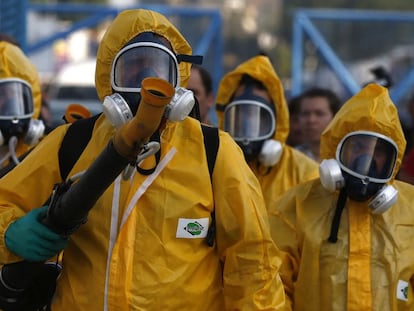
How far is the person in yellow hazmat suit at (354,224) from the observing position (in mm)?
3535

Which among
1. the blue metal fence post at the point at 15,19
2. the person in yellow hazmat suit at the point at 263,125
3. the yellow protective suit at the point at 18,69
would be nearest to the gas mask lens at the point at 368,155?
the person in yellow hazmat suit at the point at 263,125

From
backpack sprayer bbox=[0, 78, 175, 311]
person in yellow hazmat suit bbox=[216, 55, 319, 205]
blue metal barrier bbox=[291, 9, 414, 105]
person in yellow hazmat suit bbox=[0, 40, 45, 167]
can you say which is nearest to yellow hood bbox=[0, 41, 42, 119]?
person in yellow hazmat suit bbox=[0, 40, 45, 167]

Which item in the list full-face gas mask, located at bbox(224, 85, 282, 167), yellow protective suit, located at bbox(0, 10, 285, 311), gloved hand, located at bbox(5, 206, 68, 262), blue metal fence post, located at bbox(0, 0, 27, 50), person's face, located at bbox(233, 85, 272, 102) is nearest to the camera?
gloved hand, located at bbox(5, 206, 68, 262)

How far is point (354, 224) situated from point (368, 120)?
1.43 ft

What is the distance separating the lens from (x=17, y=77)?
4.71 metres

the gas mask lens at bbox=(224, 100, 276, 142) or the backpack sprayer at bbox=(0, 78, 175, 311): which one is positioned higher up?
the backpack sprayer at bbox=(0, 78, 175, 311)

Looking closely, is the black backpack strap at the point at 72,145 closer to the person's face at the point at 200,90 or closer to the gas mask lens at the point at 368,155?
the gas mask lens at the point at 368,155

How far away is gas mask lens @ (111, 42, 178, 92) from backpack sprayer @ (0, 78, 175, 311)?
31 cm

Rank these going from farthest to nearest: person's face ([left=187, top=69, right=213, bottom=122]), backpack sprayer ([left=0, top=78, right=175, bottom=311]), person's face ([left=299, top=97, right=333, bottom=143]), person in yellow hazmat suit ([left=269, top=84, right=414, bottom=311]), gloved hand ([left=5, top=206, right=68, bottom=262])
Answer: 1. person's face ([left=299, top=97, right=333, bottom=143])
2. person's face ([left=187, top=69, right=213, bottom=122])
3. person in yellow hazmat suit ([left=269, top=84, right=414, bottom=311])
4. gloved hand ([left=5, top=206, right=68, bottom=262])
5. backpack sprayer ([left=0, top=78, right=175, bottom=311])

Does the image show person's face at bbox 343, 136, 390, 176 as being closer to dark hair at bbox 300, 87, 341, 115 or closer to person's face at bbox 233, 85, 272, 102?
person's face at bbox 233, 85, 272, 102

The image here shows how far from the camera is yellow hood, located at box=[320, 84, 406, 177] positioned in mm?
3736

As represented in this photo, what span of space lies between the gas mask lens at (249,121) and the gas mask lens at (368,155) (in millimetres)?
947

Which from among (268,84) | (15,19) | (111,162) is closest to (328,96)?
(268,84)

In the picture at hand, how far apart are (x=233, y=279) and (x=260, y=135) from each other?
1854 mm
